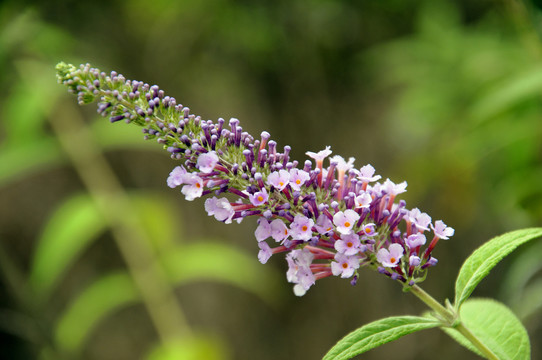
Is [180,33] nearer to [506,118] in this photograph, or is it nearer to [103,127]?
[103,127]

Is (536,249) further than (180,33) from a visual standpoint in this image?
No

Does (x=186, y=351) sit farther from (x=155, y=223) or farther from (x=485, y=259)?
(x=485, y=259)

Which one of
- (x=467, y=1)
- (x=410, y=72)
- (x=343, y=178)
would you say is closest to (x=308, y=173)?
(x=343, y=178)

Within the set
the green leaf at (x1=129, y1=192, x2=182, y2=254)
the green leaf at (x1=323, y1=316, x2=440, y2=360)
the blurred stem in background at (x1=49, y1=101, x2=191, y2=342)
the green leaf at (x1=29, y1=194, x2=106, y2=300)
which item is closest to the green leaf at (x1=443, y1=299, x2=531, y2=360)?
the green leaf at (x1=323, y1=316, x2=440, y2=360)

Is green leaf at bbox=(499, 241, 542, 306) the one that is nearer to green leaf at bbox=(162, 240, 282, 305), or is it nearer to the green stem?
the green stem

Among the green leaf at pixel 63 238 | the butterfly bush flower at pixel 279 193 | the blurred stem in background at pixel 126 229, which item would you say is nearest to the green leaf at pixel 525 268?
the butterfly bush flower at pixel 279 193

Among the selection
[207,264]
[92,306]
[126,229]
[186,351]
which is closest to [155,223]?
[126,229]

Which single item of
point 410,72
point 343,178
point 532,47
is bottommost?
point 343,178
